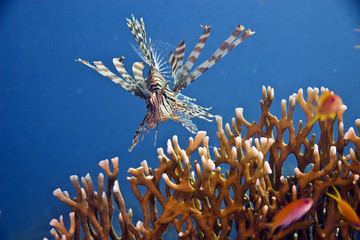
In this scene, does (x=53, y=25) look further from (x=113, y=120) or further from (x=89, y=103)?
(x=113, y=120)

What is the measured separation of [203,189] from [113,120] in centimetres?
2907

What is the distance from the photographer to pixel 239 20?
29.2 meters

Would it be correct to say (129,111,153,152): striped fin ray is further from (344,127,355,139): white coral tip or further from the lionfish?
(344,127,355,139): white coral tip

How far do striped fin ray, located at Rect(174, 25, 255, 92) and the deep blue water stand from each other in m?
18.7

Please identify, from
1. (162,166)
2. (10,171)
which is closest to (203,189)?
(162,166)

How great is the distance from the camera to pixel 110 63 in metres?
23.4

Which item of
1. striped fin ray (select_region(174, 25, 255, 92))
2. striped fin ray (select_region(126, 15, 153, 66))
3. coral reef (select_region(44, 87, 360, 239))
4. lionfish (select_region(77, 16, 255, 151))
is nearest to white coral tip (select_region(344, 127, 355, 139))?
coral reef (select_region(44, 87, 360, 239))

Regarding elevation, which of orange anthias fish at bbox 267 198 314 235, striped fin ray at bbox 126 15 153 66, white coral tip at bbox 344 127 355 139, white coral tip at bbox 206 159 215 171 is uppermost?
striped fin ray at bbox 126 15 153 66

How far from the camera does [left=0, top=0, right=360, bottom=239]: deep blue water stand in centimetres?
2448

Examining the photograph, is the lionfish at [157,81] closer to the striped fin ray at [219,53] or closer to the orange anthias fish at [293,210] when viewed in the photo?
the striped fin ray at [219,53]

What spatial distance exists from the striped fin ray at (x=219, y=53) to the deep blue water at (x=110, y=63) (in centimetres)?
1874

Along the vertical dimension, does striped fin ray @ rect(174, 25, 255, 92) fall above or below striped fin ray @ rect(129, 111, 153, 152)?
above

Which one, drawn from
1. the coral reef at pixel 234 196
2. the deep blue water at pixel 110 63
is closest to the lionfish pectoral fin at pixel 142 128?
the coral reef at pixel 234 196

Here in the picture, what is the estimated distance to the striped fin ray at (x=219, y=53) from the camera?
97.8 inches
